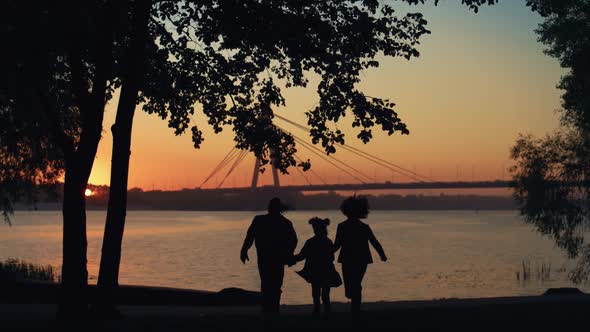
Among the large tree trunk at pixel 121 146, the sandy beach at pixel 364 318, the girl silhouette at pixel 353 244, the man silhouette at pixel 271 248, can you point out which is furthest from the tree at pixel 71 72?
the girl silhouette at pixel 353 244

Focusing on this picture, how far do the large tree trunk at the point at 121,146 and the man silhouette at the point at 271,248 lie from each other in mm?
2626

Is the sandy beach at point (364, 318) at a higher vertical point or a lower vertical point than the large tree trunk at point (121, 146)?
lower

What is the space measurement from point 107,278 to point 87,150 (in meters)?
2.13

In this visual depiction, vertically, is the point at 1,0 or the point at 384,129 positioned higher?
the point at 1,0

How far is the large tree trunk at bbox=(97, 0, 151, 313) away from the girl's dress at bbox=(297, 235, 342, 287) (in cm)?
315

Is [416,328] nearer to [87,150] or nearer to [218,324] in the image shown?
[218,324]

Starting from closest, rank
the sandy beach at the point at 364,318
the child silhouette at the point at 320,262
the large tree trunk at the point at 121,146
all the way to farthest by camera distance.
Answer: the sandy beach at the point at 364,318, the child silhouette at the point at 320,262, the large tree trunk at the point at 121,146

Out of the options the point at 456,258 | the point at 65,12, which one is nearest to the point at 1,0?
the point at 65,12

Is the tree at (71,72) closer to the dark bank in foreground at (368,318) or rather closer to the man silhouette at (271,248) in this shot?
the dark bank in foreground at (368,318)

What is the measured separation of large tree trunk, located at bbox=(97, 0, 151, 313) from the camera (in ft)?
45.0

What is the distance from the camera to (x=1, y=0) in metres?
12.5

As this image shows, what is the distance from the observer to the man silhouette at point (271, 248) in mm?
12203

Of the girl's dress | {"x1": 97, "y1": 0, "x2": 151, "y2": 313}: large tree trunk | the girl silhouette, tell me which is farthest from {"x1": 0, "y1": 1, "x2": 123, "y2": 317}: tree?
the girl silhouette

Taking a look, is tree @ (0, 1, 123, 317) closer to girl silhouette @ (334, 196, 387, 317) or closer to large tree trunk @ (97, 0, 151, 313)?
large tree trunk @ (97, 0, 151, 313)
